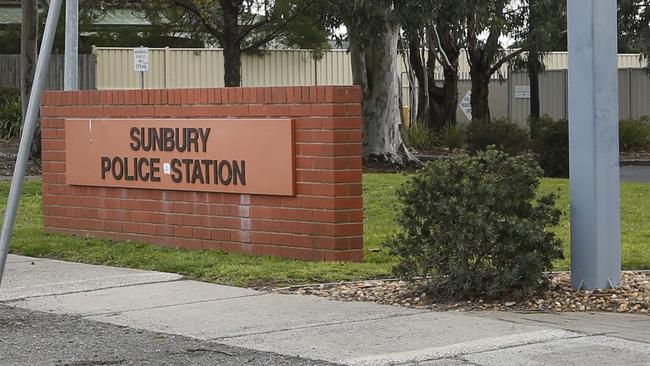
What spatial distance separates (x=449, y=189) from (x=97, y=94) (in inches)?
226

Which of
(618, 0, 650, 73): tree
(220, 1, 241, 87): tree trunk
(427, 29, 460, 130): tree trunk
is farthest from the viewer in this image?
(618, 0, 650, 73): tree

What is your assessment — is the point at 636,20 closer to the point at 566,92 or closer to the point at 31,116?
the point at 566,92

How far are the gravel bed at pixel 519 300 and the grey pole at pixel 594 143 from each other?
0.20m

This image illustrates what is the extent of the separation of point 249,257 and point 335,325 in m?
3.67

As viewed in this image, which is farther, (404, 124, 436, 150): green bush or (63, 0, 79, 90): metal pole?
(404, 124, 436, 150): green bush

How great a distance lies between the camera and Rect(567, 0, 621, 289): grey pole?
967cm

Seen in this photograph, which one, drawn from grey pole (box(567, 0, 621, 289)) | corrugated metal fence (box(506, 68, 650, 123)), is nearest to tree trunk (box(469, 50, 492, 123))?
corrugated metal fence (box(506, 68, 650, 123))

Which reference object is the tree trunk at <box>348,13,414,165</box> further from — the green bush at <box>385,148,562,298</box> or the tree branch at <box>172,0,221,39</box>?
the green bush at <box>385,148,562,298</box>

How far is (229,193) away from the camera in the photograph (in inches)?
499

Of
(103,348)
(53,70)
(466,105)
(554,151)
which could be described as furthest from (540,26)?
(103,348)

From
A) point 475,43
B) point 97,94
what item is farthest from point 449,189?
point 475,43

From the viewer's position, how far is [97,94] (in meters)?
14.1

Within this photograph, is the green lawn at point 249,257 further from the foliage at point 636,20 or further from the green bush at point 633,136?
the foliage at point 636,20

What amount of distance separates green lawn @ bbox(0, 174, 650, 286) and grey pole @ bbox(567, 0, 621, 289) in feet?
6.05
